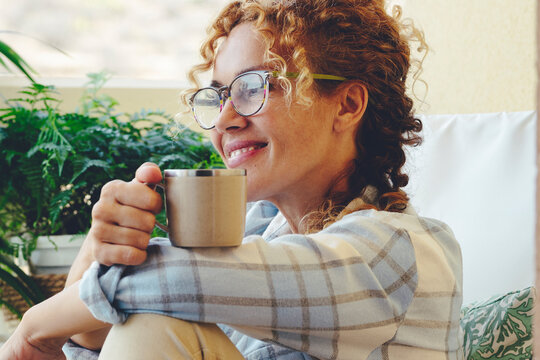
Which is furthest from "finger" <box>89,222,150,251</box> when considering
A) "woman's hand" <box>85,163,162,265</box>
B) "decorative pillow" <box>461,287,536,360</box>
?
"decorative pillow" <box>461,287,536,360</box>

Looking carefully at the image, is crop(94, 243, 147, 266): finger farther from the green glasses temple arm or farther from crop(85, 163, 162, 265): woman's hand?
the green glasses temple arm

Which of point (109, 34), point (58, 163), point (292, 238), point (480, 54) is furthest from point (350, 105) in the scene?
point (109, 34)

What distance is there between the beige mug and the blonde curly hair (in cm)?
33

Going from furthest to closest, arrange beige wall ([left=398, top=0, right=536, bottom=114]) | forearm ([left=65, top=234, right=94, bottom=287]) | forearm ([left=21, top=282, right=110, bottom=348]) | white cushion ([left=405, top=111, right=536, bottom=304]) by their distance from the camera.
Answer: beige wall ([left=398, top=0, right=536, bottom=114]) → white cushion ([left=405, top=111, right=536, bottom=304]) → forearm ([left=65, top=234, right=94, bottom=287]) → forearm ([left=21, top=282, right=110, bottom=348])

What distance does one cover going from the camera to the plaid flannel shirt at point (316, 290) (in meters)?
0.71

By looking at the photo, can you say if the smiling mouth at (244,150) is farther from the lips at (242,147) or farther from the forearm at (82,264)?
the forearm at (82,264)

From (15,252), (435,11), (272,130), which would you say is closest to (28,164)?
(15,252)

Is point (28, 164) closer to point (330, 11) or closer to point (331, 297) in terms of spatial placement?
point (330, 11)

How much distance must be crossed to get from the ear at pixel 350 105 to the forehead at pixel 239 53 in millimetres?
170

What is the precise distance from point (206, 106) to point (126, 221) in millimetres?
459

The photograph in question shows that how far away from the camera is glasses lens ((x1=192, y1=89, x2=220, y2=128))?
1.10 meters

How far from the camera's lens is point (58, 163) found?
1.98 metres

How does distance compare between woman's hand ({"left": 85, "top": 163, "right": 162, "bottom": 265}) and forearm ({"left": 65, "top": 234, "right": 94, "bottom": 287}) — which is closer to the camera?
woman's hand ({"left": 85, "top": 163, "right": 162, "bottom": 265})

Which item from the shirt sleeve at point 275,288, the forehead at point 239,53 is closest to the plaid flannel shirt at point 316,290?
the shirt sleeve at point 275,288
